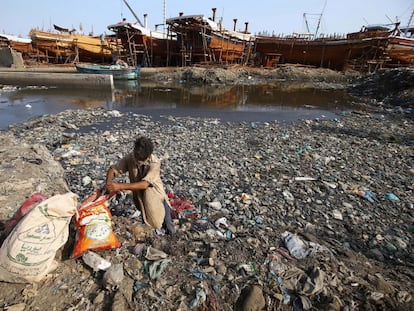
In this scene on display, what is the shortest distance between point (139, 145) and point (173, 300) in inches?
55.1

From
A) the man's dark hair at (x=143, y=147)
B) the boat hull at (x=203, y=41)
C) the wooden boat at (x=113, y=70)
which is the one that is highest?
the boat hull at (x=203, y=41)

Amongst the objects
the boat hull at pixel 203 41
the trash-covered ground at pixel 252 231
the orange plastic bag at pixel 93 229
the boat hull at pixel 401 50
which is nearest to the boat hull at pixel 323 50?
the boat hull at pixel 401 50

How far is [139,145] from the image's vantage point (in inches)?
96.0

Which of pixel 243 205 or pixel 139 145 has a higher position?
pixel 139 145

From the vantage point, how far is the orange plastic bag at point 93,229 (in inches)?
87.8

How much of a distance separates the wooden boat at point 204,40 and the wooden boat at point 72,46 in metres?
7.00

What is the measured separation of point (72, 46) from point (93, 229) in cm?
3107

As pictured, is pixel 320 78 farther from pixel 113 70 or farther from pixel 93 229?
pixel 93 229

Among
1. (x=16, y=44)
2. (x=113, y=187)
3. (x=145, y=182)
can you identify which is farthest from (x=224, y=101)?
(x=16, y=44)

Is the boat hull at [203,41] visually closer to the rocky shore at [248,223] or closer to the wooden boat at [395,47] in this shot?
the wooden boat at [395,47]

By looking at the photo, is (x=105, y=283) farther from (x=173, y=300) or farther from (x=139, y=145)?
(x=139, y=145)

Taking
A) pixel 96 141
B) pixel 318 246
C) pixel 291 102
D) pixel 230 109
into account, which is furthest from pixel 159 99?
pixel 318 246

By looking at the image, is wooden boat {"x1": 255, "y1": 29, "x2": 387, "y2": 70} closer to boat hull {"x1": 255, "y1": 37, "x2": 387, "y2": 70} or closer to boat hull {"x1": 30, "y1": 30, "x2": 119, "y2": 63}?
boat hull {"x1": 255, "y1": 37, "x2": 387, "y2": 70}

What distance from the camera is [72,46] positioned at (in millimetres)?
27172
